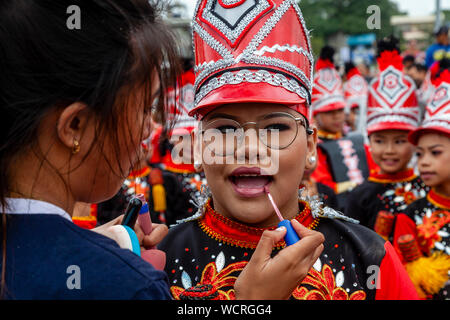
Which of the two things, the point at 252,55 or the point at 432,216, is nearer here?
the point at 252,55

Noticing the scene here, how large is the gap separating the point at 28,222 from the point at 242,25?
1.09 meters

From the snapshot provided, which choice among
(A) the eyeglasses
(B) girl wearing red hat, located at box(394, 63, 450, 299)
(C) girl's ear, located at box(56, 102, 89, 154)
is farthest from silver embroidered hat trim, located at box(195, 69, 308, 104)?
(B) girl wearing red hat, located at box(394, 63, 450, 299)

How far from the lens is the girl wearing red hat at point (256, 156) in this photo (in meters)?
1.70

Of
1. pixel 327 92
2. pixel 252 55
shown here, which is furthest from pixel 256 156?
pixel 327 92

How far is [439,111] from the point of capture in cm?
329

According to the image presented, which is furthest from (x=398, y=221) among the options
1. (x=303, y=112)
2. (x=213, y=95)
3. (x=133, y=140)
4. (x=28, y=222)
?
(x=28, y=222)

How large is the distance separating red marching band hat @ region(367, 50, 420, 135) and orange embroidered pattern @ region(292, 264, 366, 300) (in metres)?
2.50

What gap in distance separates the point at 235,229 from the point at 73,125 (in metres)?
0.91

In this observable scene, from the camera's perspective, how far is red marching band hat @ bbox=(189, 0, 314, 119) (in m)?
1.69

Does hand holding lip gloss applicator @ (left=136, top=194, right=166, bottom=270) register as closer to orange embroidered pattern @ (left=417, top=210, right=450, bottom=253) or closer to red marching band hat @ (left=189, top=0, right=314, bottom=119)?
red marching band hat @ (left=189, top=0, right=314, bottom=119)

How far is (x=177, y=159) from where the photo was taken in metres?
4.18

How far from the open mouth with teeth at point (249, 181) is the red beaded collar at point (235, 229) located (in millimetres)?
169

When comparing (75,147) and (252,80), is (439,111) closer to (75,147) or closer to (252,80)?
(252,80)
